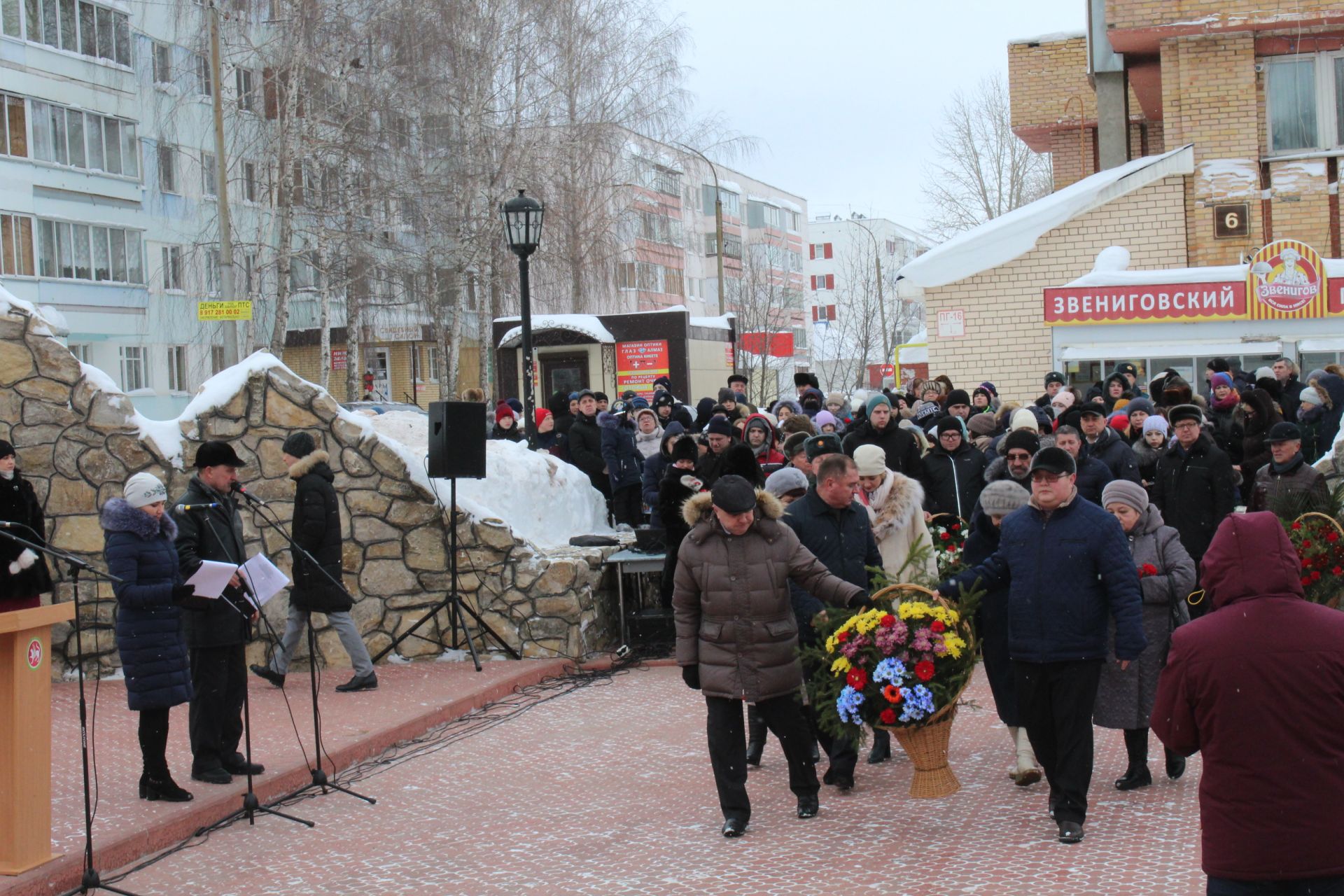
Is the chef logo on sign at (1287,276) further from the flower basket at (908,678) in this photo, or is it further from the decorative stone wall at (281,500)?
the flower basket at (908,678)

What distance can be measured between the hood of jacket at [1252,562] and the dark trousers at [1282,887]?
2.45 feet

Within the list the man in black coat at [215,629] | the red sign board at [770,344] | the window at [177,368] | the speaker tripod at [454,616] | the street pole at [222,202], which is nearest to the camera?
the man in black coat at [215,629]

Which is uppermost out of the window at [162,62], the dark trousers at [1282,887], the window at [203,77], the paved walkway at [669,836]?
the window at [162,62]

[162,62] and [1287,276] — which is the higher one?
→ [162,62]

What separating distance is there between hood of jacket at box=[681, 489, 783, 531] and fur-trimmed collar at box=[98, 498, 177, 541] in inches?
110

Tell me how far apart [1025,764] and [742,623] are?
70.2 inches

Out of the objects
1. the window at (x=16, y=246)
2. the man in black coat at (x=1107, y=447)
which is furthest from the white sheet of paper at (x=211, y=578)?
the window at (x=16, y=246)

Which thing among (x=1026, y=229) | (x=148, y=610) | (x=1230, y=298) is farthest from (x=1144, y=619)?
(x=1026, y=229)

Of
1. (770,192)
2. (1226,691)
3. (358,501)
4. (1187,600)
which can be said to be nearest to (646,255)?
(358,501)

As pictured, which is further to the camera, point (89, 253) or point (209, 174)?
point (209, 174)

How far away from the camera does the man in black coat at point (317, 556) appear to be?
1042cm

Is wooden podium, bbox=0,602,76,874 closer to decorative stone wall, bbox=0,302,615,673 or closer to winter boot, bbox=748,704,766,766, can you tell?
winter boot, bbox=748,704,766,766

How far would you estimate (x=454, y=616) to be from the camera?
11883 millimetres

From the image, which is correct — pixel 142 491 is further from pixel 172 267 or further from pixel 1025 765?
pixel 172 267
